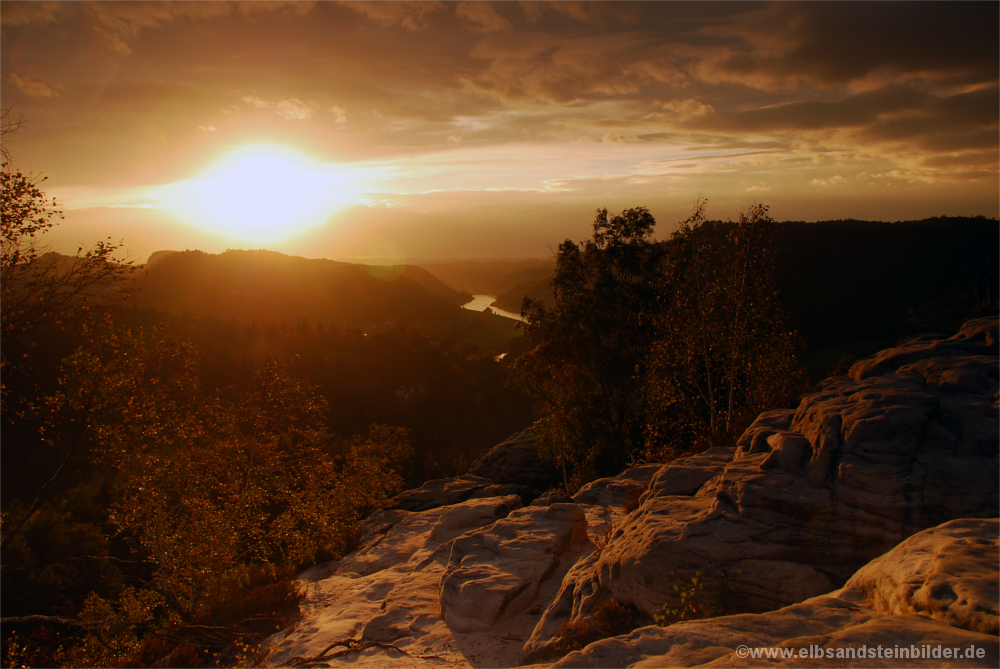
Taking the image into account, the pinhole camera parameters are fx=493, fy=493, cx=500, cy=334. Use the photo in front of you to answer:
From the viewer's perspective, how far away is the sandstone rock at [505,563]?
10.9 meters

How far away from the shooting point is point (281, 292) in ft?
505

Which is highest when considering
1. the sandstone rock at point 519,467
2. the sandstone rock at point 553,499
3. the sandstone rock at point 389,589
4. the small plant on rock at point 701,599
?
the small plant on rock at point 701,599

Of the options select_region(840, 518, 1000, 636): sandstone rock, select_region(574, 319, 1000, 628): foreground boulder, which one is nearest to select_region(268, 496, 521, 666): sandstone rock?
select_region(574, 319, 1000, 628): foreground boulder

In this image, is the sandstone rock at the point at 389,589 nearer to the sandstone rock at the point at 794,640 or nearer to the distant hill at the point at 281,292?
the sandstone rock at the point at 794,640

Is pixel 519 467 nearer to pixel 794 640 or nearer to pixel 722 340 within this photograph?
pixel 722 340

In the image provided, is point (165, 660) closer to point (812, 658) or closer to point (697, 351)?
point (812, 658)

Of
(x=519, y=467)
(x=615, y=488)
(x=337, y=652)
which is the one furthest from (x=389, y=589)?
(x=519, y=467)

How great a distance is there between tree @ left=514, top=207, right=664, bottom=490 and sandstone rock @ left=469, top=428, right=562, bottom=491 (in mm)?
4529

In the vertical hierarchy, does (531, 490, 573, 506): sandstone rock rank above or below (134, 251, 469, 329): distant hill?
below

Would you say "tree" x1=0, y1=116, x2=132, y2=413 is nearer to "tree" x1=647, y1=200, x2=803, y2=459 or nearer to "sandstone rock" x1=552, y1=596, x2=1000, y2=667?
"sandstone rock" x1=552, y1=596, x2=1000, y2=667

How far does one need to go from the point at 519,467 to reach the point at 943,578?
26838mm

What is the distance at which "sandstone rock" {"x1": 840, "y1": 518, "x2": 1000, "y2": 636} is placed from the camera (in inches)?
201

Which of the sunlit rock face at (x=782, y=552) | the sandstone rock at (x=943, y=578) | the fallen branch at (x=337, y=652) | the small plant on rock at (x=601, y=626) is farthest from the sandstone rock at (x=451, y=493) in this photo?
the sandstone rock at (x=943, y=578)

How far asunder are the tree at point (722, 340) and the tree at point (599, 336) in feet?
13.2
